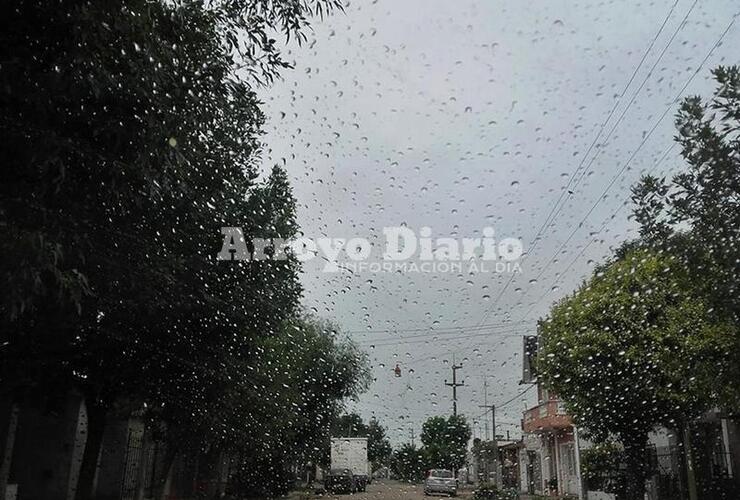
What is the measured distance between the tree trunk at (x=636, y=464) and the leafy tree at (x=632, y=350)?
94 mm

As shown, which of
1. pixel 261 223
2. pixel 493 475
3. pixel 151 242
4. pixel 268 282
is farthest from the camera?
pixel 493 475

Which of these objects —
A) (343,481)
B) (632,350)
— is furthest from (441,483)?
(632,350)

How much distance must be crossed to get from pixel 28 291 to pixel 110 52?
1.68 metres

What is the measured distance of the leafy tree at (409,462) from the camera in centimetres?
1344

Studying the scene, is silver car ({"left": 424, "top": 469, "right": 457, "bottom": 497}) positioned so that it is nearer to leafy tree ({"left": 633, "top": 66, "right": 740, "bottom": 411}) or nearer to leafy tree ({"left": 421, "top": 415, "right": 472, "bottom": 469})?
leafy tree ({"left": 421, "top": 415, "right": 472, "bottom": 469})

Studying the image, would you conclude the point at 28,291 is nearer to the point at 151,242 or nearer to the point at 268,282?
the point at 151,242

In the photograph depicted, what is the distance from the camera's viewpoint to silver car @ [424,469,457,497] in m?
18.4

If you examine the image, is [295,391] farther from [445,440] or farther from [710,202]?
[710,202]

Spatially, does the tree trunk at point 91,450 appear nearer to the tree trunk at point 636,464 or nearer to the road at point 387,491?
the road at point 387,491

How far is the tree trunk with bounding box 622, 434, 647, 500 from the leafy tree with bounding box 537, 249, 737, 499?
0.09m

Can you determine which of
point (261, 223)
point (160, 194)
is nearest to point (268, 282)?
point (261, 223)

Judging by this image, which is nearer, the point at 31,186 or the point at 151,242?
the point at 31,186

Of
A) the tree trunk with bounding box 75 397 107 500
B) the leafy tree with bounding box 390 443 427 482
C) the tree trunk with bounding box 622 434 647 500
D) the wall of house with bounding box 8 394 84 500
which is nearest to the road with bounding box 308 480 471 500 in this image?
the leafy tree with bounding box 390 443 427 482

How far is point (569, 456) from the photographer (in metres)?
30.8
